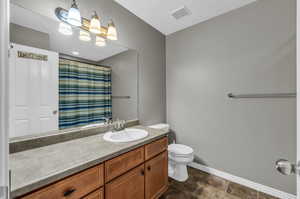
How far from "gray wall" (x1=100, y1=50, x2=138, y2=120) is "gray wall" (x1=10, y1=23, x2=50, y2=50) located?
22.4 inches

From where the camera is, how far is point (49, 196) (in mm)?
732

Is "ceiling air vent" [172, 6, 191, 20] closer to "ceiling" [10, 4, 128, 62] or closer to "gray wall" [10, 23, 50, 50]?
"ceiling" [10, 4, 128, 62]

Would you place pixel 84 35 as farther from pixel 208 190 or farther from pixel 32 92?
pixel 208 190

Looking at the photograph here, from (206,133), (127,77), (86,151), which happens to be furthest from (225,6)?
(86,151)

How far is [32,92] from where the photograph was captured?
44.4 inches

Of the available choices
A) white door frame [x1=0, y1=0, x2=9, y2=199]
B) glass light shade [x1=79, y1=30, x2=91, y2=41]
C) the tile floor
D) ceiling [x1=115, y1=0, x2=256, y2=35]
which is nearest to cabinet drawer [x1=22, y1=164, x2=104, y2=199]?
white door frame [x1=0, y1=0, x2=9, y2=199]

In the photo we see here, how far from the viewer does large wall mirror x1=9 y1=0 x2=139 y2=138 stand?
106 cm

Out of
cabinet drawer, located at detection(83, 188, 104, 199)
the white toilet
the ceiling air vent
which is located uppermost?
the ceiling air vent

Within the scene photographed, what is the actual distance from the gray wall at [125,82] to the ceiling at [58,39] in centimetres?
11

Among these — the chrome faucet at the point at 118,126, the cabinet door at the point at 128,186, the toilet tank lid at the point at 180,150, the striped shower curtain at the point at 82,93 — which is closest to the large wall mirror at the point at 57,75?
the striped shower curtain at the point at 82,93

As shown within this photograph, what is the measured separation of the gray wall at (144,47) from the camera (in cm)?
159

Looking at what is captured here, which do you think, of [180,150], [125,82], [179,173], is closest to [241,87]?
[180,150]

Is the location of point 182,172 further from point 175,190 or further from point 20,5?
point 20,5

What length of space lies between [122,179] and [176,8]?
2169 millimetres
